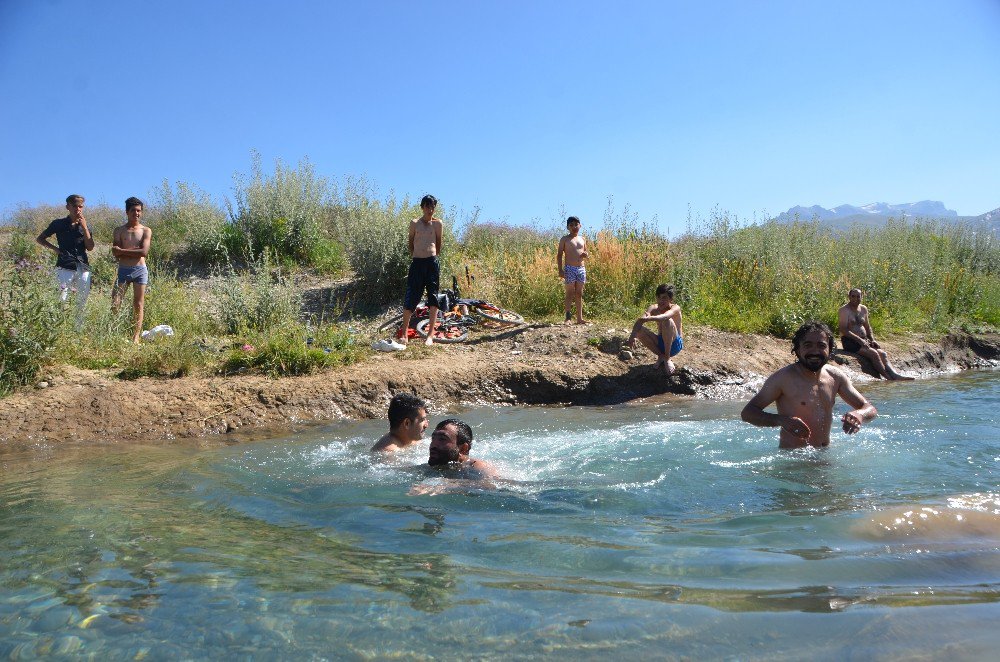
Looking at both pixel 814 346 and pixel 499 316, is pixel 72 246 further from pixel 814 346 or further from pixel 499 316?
pixel 814 346

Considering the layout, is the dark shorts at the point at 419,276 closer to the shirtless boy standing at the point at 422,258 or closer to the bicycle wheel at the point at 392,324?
the shirtless boy standing at the point at 422,258

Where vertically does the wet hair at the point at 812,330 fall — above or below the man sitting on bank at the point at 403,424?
above

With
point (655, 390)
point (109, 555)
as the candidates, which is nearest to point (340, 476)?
point (109, 555)

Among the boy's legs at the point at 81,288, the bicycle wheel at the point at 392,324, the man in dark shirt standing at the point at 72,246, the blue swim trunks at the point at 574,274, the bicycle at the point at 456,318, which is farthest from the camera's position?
the bicycle wheel at the point at 392,324

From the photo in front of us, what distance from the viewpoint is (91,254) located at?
14.7 meters

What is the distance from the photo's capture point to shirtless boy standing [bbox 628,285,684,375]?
9852 mm

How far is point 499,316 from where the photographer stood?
1176 cm

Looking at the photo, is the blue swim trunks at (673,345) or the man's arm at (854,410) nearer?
the man's arm at (854,410)

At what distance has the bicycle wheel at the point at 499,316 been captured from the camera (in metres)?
11.6

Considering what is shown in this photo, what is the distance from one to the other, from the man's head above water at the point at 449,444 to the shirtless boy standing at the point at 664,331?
15.9 feet

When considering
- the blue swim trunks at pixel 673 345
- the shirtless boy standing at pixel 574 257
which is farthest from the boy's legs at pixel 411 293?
the blue swim trunks at pixel 673 345

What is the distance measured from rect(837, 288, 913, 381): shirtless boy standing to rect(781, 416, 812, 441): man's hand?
23.0 ft

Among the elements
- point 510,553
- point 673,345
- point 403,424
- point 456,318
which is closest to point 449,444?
point 403,424

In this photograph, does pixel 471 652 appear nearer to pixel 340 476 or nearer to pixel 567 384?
pixel 340 476
